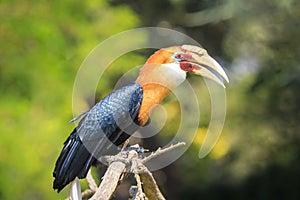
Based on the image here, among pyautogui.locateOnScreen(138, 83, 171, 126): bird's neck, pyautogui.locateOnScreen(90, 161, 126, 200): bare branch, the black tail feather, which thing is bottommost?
pyautogui.locateOnScreen(90, 161, 126, 200): bare branch

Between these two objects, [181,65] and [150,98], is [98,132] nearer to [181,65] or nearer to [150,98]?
[150,98]

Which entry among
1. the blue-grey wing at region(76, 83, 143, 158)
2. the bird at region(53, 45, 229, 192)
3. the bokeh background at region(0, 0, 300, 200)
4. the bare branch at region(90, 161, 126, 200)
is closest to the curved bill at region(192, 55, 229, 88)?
the bird at region(53, 45, 229, 192)

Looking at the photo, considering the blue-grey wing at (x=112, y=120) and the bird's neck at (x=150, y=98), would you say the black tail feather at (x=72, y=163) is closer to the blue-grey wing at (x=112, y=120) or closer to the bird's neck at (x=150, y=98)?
the blue-grey wing at (x=112, y=120)

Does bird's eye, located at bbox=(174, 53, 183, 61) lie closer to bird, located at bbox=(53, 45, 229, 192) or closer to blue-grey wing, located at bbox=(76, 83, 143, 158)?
bird, located at bbox=(53, 45, 229, 192)

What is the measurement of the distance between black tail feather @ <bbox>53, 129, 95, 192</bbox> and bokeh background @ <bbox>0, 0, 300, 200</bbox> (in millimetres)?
1832

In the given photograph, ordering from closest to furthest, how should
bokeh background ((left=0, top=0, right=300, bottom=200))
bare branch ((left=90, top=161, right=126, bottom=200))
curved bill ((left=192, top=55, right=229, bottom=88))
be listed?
bare branch ((left=90, top=161, right=126, bottom=200)) → curved bill ((left=192, top=55, right=229, bottom=88)) → bokeh background ((left=0, top=0, right=300, bottom=200))

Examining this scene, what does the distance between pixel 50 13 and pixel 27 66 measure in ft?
1.24

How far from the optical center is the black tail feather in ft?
5.12

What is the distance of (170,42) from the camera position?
444cm

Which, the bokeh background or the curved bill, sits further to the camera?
the bokeh background

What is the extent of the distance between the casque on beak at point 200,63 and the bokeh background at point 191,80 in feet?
6.28

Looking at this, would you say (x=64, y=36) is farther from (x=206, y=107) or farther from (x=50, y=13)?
(x=206, y=107)

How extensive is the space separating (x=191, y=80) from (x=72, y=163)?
13.7 feet

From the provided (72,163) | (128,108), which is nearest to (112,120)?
(128,108)
